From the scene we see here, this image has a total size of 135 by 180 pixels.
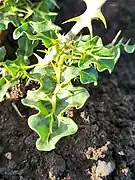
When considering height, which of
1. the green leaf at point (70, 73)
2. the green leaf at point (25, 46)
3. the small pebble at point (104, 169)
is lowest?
the small pebble at point (104, 169)

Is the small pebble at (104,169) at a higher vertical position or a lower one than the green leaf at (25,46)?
lower

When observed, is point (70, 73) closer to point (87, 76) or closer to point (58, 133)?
point (87, 76)

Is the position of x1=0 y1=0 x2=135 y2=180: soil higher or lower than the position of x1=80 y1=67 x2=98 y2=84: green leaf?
lower

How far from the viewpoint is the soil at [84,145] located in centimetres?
137

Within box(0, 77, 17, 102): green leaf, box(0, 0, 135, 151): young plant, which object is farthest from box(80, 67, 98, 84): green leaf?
box(0, 77, 17, 102): green leaf

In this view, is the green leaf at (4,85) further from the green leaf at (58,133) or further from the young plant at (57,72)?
the green leaf at (58,133)

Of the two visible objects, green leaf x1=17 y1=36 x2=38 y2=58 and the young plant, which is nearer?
the young plant

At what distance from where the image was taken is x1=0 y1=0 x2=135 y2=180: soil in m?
1.37

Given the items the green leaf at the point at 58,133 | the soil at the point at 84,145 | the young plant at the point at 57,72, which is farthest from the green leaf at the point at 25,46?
the green leaf at the point at 58,133

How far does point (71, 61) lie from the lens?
1305 millimetres

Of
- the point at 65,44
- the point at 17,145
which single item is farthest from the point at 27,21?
the point at 17,145

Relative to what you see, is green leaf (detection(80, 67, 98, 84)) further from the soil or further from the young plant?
the soil

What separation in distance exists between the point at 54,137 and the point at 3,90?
0.21 meters

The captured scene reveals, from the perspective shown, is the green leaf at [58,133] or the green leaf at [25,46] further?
the green leaf at [25,46]
